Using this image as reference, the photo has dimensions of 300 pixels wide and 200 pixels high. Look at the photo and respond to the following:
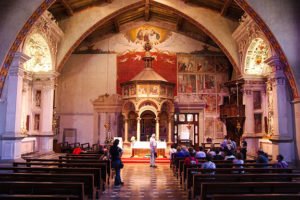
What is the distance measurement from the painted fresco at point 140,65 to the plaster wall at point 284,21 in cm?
1007

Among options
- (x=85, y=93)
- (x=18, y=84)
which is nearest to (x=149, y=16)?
(x=85, y=93)

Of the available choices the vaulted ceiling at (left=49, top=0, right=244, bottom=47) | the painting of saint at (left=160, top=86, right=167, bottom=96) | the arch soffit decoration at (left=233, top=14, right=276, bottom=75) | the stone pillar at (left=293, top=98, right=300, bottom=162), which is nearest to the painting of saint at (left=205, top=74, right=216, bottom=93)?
the vaulted ceiling at (left=49, top=0, right=244, bottom=47)

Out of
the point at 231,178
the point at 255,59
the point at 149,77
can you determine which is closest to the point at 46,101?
the point at 149,77

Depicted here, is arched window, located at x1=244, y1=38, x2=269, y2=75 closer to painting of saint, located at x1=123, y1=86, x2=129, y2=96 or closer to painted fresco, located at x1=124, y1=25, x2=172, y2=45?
painting of saint, located at x1=123, y1=86, x2=129, y2=96

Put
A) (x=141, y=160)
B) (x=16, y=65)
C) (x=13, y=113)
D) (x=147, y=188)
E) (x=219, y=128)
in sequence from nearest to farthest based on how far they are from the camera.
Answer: (x=147, y=188)
(x=13, y=113)
(x=16, y=65)
(x=141, y=160)
(x=219, y=128)

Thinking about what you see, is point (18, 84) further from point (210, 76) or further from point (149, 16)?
point (210, 76)

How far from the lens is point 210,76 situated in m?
21.6

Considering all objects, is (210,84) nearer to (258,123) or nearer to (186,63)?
(186,63)

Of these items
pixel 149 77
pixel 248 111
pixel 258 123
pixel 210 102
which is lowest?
pixel 258 123

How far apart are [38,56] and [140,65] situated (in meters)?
7.26

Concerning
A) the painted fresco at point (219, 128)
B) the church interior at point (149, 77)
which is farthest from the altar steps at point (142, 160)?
the painted fresco at point (219, 128)

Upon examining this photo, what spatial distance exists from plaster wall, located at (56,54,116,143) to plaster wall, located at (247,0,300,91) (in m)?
11.8

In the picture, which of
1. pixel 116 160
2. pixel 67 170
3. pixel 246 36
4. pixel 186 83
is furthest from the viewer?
pixel 186 83

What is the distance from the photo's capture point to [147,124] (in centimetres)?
2066
